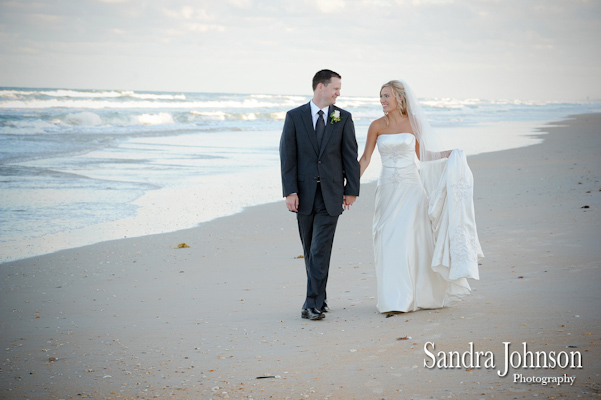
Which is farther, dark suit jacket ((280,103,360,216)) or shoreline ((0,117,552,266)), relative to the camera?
shoreline ((0,117,552,266))

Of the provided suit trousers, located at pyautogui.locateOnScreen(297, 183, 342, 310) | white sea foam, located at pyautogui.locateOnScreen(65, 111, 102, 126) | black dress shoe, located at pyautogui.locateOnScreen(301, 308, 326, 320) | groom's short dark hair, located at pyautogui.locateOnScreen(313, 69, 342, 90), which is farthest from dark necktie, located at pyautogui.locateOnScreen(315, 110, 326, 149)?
white sea foam, located at pyautogui.locateOnScreen(65, 111, 102, 126)

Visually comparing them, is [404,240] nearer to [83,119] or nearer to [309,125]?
[309,125]

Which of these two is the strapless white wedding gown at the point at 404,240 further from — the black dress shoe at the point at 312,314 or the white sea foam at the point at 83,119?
the white sea foam at the point at 83,119

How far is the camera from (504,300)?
195 inches

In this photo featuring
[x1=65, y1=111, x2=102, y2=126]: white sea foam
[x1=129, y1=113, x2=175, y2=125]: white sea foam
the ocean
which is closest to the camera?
the ocean

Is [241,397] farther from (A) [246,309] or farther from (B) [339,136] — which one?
(B) [339,136]

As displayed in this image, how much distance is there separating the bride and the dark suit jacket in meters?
0.45

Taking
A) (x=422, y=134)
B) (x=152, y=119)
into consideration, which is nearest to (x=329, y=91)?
(x=422, y=134)

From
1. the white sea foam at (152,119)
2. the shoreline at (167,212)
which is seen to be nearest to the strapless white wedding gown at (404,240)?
the shoreline at (167,212)

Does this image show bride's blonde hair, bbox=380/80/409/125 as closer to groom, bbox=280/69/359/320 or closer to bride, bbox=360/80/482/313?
bride, bbox=360/80/482/313

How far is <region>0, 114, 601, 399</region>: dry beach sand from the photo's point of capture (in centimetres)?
352

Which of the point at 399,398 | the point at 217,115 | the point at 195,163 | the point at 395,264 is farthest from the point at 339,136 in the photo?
the point at 217,115

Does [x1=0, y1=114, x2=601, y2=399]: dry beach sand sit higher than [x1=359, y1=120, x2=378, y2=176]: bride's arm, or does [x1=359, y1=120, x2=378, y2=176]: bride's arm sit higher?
[x1=359, y1=120, x2=378, y2=176]: bride's arm

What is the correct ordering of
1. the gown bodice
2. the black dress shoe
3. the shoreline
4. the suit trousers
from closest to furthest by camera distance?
the black dress shoe → the suit trousers → the gown bodice → the shoreline
